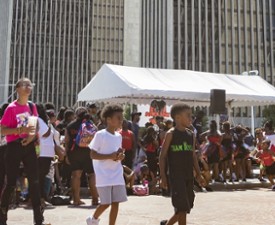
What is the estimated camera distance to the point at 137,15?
110m

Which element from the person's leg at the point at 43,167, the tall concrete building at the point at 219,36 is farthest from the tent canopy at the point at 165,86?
the tall concrete building at the point at 219,36

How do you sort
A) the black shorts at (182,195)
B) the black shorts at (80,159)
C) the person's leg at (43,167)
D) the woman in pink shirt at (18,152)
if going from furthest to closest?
the black shorts at (80,159), the person's leg at (43,167), the woman in pink shirt at (18,152), the black shorts at (182,195)

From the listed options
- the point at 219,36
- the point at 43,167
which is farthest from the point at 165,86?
the point at 219,36

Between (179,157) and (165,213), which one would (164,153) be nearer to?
(179,157)

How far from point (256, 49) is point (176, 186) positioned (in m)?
80.8

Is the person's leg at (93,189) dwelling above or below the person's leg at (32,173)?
below

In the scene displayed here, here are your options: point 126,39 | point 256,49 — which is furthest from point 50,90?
point 256,49

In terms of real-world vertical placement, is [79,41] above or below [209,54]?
above

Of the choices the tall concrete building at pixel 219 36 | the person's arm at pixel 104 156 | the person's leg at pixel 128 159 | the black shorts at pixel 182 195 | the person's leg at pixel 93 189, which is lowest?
the person's leg at pixel 93 189

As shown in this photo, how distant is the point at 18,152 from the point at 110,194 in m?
1.25

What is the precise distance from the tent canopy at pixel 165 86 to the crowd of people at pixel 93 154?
56.4 inches

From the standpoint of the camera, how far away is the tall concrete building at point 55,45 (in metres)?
98.9

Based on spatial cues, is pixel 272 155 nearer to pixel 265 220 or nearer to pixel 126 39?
pixel 265 220

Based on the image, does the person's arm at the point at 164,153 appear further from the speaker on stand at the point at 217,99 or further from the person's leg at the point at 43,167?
the speaker on stand at the point at 217,99
